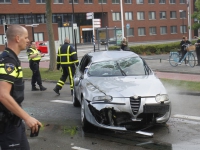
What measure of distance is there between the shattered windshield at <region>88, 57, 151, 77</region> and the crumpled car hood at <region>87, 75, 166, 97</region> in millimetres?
289

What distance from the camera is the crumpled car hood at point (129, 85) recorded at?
264 inches

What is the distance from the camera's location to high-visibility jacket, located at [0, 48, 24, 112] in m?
3.39

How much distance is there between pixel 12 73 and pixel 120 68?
16.3 ft

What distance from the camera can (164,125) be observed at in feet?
24.1

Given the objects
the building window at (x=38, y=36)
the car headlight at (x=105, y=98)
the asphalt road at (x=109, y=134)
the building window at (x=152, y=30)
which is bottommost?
the asphalt road at (x=109, y=134)

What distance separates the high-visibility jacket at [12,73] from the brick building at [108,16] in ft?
183

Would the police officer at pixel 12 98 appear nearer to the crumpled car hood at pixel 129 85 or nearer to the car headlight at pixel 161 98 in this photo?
the crumpled car hood at pixel 129 85

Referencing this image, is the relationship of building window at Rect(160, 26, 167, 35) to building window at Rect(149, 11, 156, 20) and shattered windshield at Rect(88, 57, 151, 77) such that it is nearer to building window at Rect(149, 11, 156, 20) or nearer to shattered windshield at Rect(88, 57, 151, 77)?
building window at Rect(149, 11, 156, 20)

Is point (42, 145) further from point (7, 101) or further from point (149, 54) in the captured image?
point (149, 54)

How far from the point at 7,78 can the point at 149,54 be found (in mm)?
26042

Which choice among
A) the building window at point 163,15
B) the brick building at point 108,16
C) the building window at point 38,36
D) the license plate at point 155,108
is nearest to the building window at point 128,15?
the brick building at point 108,16

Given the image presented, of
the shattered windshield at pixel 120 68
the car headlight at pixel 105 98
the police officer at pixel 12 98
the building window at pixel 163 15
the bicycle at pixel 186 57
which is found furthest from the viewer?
the building window at pixel 163 15

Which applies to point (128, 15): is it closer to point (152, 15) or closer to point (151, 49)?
point (152, 15)

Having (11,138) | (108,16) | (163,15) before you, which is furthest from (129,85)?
(163,15)
